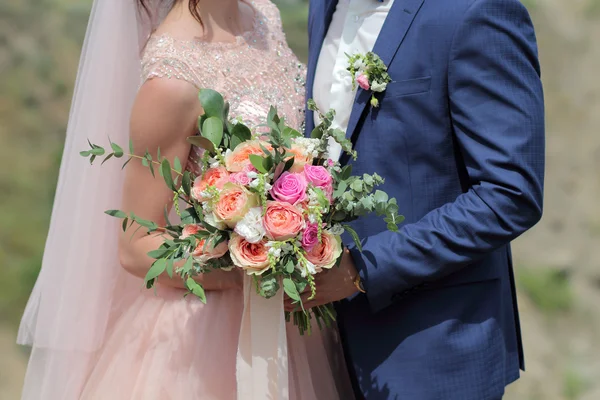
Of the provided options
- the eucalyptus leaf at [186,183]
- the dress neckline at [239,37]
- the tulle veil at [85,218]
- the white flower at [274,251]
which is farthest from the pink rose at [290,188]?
the tulle veil at [85,218]

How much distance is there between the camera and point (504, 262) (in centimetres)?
206

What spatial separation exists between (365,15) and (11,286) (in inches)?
157

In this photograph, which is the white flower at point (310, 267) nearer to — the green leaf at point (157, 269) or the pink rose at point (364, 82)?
the green leaf at point (157, 269)

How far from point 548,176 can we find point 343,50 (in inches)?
167

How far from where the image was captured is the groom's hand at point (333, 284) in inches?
70.4

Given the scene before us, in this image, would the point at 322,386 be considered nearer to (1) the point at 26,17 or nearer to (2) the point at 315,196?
(2) the point at 315,196

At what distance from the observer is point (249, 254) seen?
5.12 ft

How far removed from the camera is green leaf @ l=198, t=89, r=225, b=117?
1611 millimetres

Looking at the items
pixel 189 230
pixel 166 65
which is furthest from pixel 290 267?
pixel 166 65

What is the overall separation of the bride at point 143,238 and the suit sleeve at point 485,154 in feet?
1.46

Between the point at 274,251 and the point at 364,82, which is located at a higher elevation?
the point at 364,82

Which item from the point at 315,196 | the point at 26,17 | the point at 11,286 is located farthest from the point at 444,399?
the point at 26,17

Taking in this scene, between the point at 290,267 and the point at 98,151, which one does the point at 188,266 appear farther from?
the point at 98,151

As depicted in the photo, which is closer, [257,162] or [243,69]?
[257,162]
